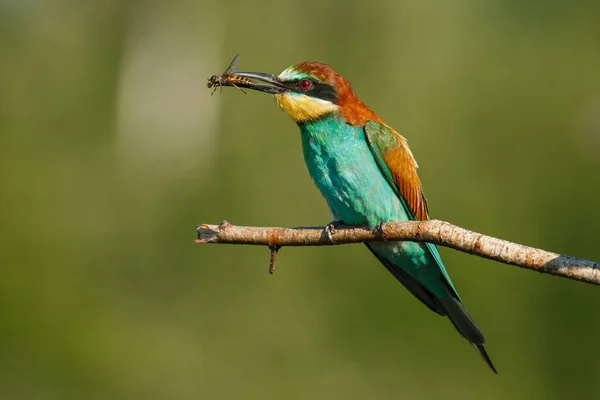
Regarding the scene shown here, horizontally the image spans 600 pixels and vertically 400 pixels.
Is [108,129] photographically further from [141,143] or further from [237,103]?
[237,103]

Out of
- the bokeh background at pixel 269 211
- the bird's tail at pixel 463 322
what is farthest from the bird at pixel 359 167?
the bokeh background at pixel 269 211

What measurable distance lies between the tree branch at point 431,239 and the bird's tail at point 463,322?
0.52 metres

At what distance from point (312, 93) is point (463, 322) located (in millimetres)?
1051

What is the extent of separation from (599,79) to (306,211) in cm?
389

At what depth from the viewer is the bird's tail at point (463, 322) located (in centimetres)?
368

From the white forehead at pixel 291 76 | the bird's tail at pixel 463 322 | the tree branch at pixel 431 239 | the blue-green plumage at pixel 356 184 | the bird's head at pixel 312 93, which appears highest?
the white forehead at pixel 291 76

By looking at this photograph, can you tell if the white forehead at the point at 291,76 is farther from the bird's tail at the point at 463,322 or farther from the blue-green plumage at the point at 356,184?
the bird's tail at the point at 463,322

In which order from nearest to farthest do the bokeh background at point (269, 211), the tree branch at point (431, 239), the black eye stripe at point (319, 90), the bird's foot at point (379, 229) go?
the tree branch at point (431, 239), the bird's foot at point (379, 229), the black eye stripe at point (319, 90), the bokeh background at point (269, 211)

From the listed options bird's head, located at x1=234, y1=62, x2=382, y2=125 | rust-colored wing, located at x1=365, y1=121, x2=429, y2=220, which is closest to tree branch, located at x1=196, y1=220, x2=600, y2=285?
rust-colored wing, located at x1=365, y1=121, x2=429, y2=220

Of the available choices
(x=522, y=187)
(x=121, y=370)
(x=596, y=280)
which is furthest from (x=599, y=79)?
(x=596, y=280)

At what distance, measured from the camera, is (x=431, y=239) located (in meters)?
2.82

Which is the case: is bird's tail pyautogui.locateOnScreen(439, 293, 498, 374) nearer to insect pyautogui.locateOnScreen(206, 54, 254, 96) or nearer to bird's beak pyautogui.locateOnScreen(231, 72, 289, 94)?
bird's beak pyautogui.locateOnScreen(231, 72, 289, 94)

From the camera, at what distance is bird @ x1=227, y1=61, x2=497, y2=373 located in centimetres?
362

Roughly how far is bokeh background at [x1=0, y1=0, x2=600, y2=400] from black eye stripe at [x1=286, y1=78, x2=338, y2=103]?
2686mm
